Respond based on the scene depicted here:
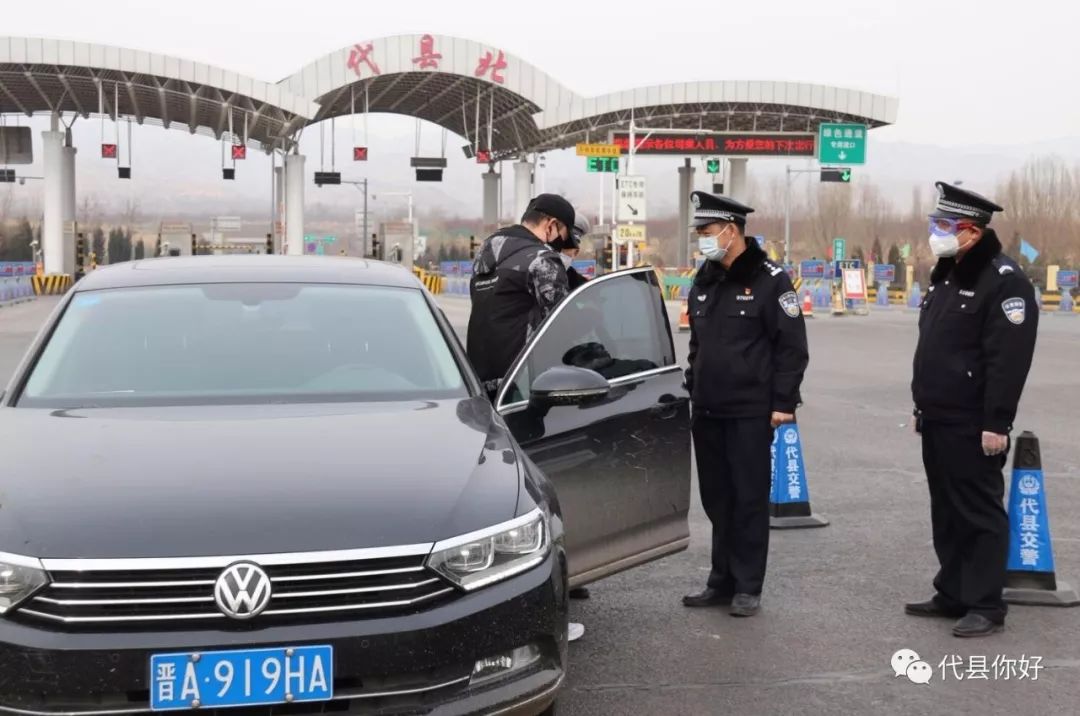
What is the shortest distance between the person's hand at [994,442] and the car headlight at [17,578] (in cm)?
366

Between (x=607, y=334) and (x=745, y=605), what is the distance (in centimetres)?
137

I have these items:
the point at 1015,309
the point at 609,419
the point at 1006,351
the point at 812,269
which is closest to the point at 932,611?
the point at 1006,351

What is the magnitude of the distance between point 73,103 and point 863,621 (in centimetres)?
4820

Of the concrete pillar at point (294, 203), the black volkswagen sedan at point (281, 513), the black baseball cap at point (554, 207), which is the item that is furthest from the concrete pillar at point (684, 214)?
the black volkswagen sedan at point (281, 513)

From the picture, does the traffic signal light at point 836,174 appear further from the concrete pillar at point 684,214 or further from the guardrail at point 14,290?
the guardrail at point 14,290

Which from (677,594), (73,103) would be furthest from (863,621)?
(73,103)

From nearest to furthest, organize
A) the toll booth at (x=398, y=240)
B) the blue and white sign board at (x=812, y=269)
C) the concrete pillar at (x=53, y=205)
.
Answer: the concrete pillar at (x=53, y=205)
the blue and white sign board at (x=812, y=269)
the toll booth at (x=398, y=240)

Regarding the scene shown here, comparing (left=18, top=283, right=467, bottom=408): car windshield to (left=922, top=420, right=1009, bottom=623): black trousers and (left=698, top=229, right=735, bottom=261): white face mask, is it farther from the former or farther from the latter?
(left=922, top=420, right=1009, bottom=623): black trousers

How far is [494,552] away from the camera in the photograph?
3.42m

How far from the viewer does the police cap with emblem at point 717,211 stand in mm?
5785

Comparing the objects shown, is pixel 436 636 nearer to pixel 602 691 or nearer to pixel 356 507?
pixel 356 507

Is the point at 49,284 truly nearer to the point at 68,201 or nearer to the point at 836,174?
the point at 68,201

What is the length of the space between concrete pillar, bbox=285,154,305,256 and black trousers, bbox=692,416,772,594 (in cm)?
4395

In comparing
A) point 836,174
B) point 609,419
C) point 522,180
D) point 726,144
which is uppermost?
point 726,144
